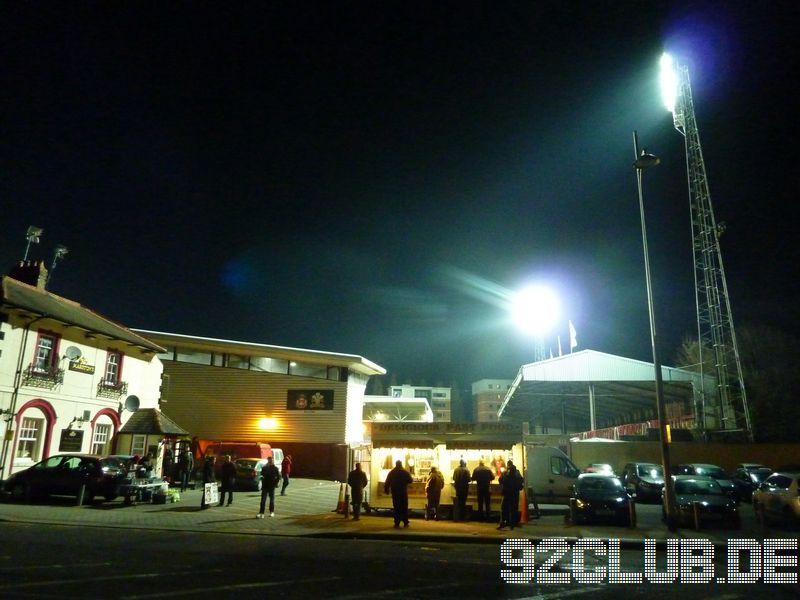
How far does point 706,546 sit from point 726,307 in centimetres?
3226

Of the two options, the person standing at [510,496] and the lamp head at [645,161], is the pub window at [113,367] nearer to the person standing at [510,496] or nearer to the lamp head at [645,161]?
the person standing at [510,496]

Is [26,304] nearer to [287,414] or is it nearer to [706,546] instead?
[287,414]

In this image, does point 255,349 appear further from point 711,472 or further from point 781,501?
point 781,501

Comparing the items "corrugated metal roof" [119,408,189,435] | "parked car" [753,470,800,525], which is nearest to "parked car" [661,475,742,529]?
"parked car" [753,470,800,525]

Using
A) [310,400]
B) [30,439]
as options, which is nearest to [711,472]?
[310,400]

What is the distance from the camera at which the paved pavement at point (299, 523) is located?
1472 cm

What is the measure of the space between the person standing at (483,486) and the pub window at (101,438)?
17566 mm

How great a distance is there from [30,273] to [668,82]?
126ft

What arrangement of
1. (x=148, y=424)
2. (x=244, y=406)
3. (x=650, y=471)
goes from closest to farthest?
(x=148, y=424) → (x=650, y=471) → (x=244, y=406)

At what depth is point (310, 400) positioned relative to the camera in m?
37.6

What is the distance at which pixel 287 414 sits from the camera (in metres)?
37.4

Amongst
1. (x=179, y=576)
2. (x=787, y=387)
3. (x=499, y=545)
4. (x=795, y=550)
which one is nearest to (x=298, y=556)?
(x=179, y=576)

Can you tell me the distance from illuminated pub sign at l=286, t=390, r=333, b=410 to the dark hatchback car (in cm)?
1774

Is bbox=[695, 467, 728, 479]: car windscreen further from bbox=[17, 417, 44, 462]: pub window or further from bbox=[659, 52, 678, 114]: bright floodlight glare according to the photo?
bbox=[17, 417, 44, 462]: pub window
